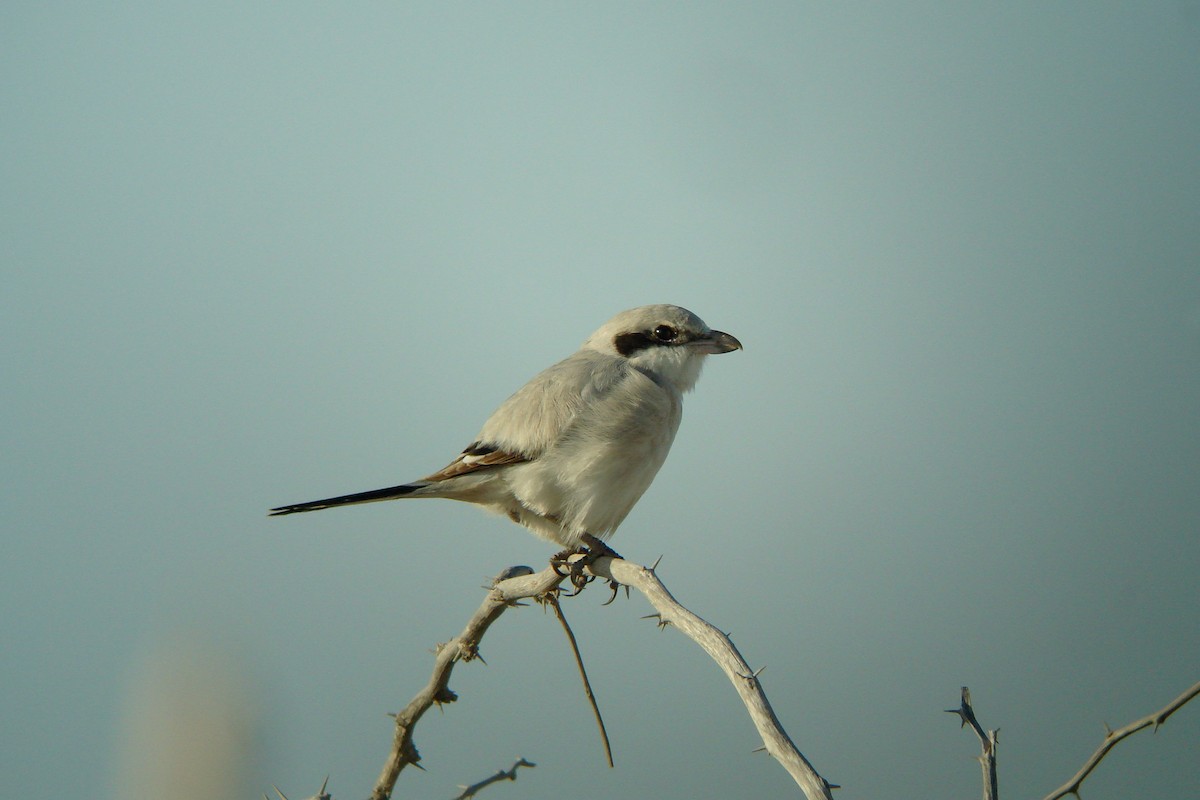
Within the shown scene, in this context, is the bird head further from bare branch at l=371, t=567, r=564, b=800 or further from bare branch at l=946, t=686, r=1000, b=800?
bare branch at l=946, t=686, r=1000, b=800

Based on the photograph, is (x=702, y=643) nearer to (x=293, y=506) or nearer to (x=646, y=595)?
(x=646, y=595)

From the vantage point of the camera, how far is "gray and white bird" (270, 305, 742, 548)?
2.75 metres

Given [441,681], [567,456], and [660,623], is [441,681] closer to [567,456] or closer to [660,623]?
[567,456]

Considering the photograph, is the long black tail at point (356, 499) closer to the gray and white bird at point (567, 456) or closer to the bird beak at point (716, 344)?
the gray and white bird at point (567, 456)

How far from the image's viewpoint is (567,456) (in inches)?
108

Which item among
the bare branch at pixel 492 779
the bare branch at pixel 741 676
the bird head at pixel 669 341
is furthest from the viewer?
the bird head at pixel 669 341

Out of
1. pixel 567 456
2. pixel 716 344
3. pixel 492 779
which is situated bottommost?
pixel 492 779

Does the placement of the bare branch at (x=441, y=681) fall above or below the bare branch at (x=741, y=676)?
below

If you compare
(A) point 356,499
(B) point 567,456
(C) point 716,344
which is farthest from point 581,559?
(C) point 716,344

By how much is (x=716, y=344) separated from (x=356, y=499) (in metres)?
1.54

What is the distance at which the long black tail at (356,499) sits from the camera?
246 centimetres

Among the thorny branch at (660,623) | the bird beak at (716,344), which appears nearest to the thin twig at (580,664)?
the thorny branch at (660,623)

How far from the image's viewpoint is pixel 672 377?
3271 mm

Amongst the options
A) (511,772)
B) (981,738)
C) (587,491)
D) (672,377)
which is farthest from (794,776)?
(672,377)
